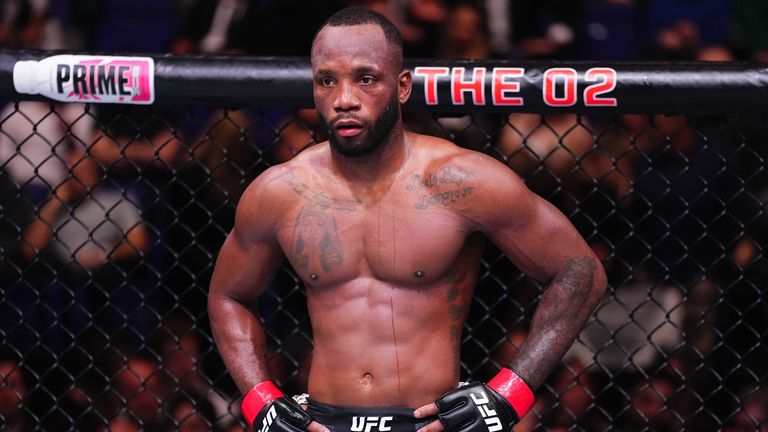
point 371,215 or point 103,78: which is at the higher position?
point 103,78

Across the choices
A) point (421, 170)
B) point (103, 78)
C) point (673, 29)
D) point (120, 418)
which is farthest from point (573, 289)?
point (673, 29)

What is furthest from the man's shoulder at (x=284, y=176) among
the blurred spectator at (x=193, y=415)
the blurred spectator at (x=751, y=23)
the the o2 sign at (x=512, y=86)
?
the blurred spectator at (x=751, y=23)

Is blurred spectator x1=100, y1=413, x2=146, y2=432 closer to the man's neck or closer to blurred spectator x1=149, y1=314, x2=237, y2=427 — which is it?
blurred spectator x1=149, y1=314, x2=237, y2=427

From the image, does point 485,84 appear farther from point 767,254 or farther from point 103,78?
point 767,254

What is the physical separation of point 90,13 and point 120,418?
7.14 feet

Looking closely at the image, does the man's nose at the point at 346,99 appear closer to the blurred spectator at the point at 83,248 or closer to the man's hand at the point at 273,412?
the man's hand at the point at 273,412

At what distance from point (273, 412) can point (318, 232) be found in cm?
39

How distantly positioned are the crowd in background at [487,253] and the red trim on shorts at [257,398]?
590mm

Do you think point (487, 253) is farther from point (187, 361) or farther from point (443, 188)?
point (443, 188)

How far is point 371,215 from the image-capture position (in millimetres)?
2211

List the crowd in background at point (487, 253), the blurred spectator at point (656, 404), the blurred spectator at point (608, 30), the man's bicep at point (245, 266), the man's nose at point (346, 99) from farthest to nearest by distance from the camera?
the blurred spectator at point (608, 30) → the blurred spectator at point (656, 404) → the crowd in background at point (487, 253) → the man's bicep at point (245, 266) → the man's nose at point (346, 99)

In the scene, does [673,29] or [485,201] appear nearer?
Result: [485,201]

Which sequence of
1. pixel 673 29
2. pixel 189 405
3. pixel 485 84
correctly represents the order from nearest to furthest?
pixel 485 84, pixel 189 405, pixel 673 29

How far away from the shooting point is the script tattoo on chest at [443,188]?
2.17m
